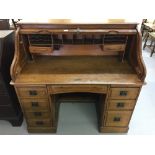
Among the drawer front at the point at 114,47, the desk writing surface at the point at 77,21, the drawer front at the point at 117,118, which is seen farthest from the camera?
the drawer front at the point at 117,118

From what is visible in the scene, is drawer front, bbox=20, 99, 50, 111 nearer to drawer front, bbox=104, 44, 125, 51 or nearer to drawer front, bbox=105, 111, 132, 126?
drawer front, bbox=105, 111, 132, 126

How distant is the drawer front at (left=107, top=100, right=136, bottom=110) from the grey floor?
0.40 m

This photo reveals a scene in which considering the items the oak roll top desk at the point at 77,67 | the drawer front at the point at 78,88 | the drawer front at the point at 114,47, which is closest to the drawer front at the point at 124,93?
the oak roll top desk at the point at 77,67

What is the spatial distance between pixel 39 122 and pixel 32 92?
0.44 metres

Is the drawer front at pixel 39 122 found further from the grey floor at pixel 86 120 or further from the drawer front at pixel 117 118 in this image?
the drawer front at pixel 117 118

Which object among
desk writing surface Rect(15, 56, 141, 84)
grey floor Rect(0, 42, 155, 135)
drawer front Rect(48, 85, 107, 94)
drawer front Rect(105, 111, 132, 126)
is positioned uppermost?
desk writing surface Rect(15, 56, 141, 84)

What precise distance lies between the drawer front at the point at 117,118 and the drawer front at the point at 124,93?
0.22 metres

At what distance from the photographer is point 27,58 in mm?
1580

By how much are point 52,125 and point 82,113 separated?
→ 1.53ft

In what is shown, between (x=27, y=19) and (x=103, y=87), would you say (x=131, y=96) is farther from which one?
(x=27, y=19)

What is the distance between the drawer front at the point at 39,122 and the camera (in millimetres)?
1665

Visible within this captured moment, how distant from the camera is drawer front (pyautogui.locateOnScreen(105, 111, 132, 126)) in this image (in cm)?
158

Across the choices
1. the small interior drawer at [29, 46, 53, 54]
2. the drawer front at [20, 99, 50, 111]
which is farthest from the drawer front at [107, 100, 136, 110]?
the small interior drawer at [29, 46, 53, 54]
